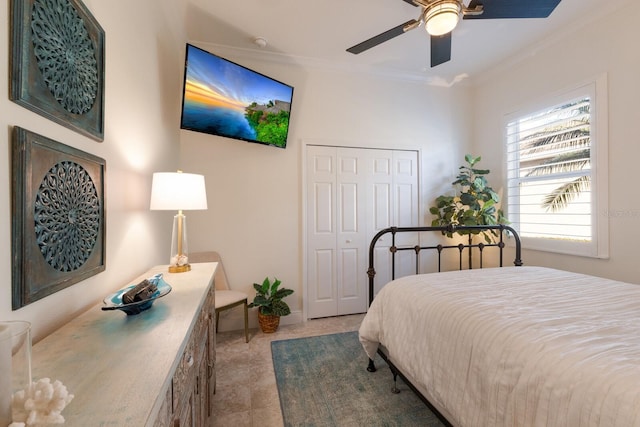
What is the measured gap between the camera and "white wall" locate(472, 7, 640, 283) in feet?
7.07

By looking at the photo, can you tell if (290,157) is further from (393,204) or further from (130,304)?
(130,304)

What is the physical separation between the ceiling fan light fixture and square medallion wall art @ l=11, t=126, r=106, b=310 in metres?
1.88

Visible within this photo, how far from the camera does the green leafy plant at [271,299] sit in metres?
2.76

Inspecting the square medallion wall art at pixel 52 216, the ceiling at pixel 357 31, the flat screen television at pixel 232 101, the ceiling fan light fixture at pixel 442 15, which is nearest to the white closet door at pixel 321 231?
the flat screen television at pixel 232 101

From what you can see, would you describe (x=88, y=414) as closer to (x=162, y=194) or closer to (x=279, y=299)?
(x=162, y=194)

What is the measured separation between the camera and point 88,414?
53 cm

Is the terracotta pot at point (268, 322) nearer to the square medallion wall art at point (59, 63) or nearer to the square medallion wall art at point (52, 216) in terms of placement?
the square medallion wall art at point (52, 216)

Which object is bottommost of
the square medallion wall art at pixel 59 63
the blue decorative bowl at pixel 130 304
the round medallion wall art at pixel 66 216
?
the blue decorative bowl at pixel 130 304

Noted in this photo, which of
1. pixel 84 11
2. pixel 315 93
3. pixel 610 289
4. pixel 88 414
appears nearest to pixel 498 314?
pixel 610 289

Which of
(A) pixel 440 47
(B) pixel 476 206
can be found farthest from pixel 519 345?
(B) pixel 476 206

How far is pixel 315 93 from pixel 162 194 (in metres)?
2.20

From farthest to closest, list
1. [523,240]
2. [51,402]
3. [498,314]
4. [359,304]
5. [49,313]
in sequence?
[359,304]
[523,240]
[498,314]
[49,313]
[51,402]

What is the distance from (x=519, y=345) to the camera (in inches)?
37.8

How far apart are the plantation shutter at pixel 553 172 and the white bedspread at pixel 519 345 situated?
115cm
